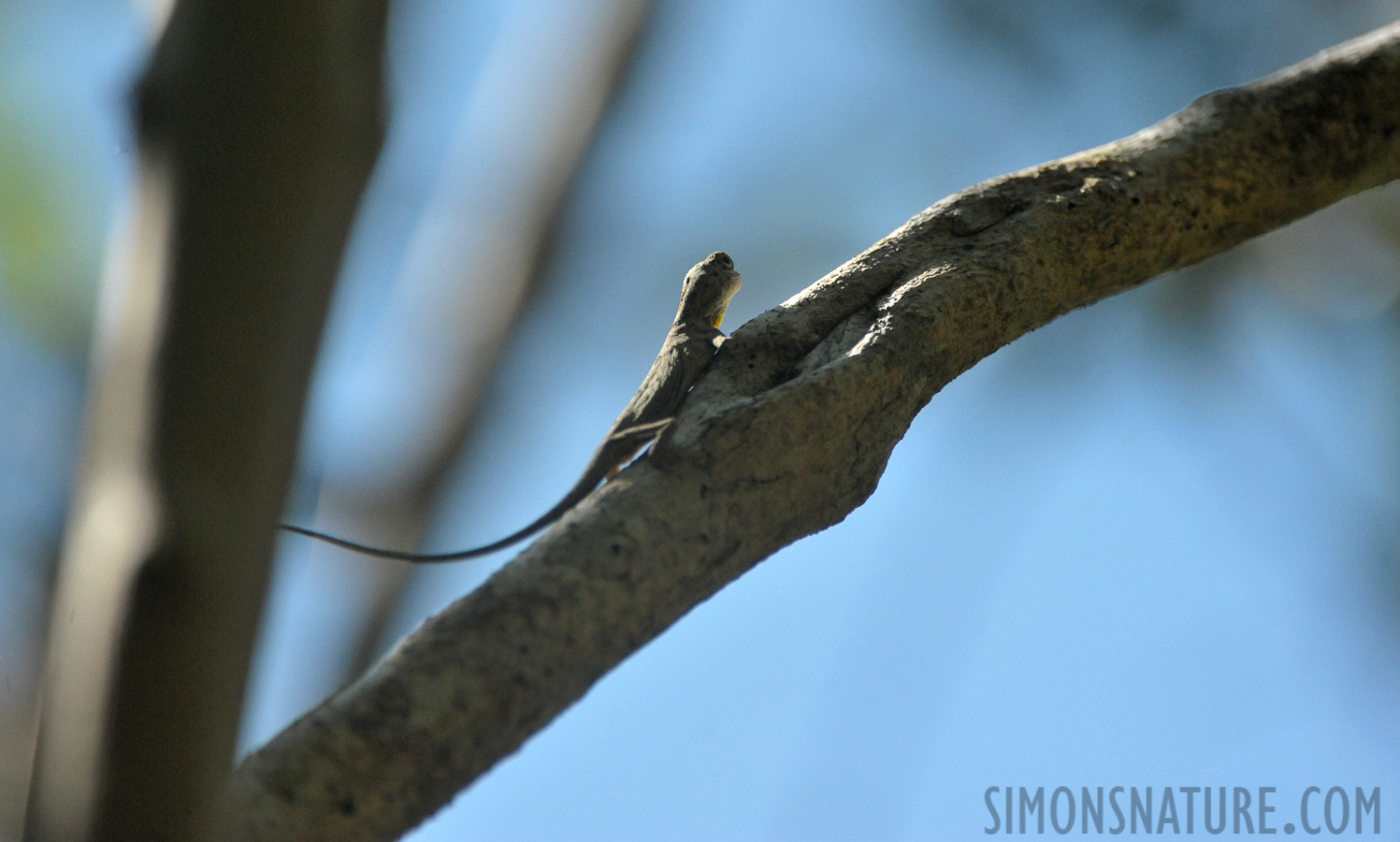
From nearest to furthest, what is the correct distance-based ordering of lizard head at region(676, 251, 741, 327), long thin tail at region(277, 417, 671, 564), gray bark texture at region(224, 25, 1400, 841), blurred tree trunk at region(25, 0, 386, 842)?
blurred tree trunk at region(25, 0, 386, 842)
gray bark texture at region(224, 25, 1400, 841)
long thin tail at region(277, 417, 671, 564)
lizard head at region(676, 251, 741, 327)

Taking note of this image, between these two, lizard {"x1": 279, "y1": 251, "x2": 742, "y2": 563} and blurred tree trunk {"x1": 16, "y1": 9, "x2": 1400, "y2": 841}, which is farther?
lizard {"x1": 279, "y1": 251, "x2": 742, "y2": 563}

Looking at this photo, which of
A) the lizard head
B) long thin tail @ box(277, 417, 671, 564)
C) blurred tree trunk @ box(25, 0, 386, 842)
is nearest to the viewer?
blurred tree trunk @ box(25, 0, 386, 842)

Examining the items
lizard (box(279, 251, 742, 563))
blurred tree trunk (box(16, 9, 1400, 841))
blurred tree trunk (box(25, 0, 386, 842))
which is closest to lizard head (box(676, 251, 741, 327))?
lizard (box(279, 251, 742, 563))

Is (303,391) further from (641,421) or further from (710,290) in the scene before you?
(710,290)

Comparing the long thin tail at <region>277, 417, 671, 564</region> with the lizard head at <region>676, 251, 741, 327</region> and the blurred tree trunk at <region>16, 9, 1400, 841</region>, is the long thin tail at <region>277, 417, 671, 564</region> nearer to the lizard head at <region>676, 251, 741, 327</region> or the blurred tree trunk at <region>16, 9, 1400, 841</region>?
the blurred tree trunk at <region>16, 9, 1400, 841</region>

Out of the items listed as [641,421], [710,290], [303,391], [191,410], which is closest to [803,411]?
[641,421]

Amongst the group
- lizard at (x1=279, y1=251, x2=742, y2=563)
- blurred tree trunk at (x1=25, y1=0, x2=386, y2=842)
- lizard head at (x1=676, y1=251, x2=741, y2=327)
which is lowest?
blurred tree trunk at (x1=25, y1=0, x2=386, y2=842)

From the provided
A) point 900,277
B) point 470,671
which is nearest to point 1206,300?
point 900,277
